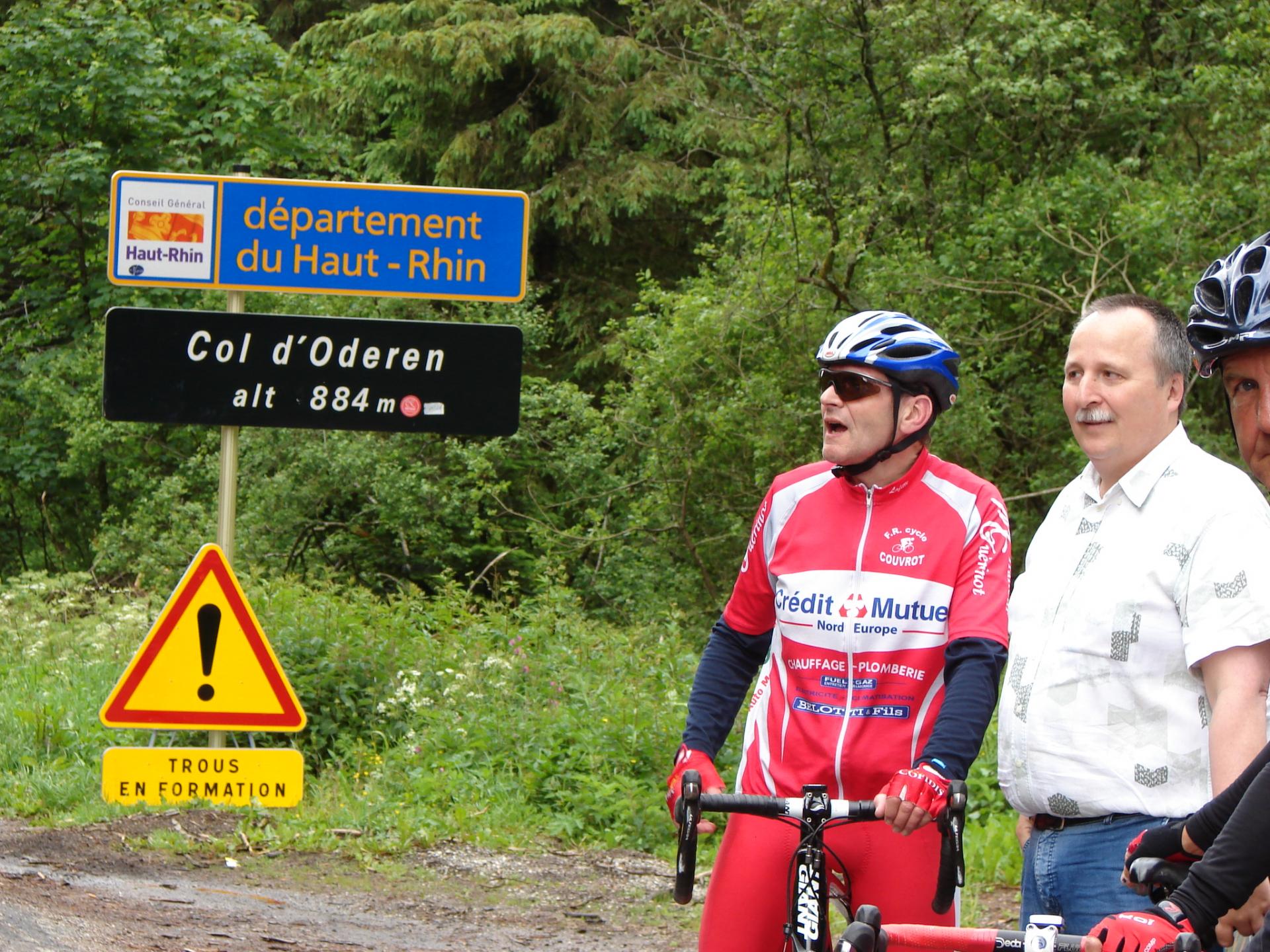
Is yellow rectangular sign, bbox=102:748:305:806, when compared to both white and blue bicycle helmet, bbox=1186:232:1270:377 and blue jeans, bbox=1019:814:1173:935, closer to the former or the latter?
blue jeans, bbox=1019:814:1173:935

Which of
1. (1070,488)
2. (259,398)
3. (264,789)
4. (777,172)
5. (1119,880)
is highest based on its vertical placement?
(777,172)

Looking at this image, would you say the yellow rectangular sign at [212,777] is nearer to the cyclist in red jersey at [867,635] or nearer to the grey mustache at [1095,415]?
the cyclist in red jersey at [867,635]

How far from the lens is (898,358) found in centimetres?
338

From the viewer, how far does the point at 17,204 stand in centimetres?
2014

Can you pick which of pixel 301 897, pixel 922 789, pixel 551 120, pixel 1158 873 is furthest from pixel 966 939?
pixel 551 120

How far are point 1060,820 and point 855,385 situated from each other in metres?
1.03

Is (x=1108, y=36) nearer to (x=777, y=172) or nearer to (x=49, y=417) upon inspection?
(x=777, y=172)

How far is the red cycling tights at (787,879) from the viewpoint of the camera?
10.4 feet

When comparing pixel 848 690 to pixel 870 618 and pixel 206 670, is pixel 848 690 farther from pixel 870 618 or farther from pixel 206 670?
pixel 206 670

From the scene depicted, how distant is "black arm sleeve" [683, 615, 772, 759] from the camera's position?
3432 millimetres

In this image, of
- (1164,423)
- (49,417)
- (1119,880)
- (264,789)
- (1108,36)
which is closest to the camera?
(1119,880)

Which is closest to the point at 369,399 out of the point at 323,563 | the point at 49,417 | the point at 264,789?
the point at 264,789

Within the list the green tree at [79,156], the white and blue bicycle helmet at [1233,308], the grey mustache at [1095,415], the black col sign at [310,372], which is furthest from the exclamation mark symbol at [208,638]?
the green tree at [79,156]

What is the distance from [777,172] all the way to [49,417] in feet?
30.7
